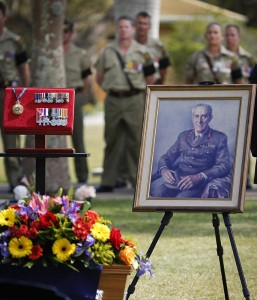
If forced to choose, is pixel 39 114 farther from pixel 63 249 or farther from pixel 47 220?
pixel 63 249

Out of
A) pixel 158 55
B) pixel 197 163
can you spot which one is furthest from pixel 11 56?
pixel 197 163

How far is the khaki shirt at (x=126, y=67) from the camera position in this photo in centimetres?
1612

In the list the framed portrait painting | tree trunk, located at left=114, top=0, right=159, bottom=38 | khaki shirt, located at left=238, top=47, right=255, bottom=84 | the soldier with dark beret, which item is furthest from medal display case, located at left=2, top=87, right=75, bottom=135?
tree trunk, located at left=114, top=0, right=159, bottom=38

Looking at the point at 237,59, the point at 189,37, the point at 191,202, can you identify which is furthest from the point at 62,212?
the point at 189,37

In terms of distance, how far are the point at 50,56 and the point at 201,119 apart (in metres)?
7.16

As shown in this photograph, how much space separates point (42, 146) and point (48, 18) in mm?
6699

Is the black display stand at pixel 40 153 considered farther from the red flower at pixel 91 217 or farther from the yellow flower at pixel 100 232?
the yellow flower at pixel 100 232

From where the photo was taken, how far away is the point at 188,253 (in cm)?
1046

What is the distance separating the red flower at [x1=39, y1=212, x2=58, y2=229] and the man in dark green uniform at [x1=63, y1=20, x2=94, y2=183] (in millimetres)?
10209

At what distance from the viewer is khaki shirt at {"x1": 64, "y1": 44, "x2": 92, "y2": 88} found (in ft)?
54.3

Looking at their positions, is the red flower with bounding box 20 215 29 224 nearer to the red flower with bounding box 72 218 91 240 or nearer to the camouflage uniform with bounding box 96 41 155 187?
the red flower with bounding box 72 218 91 240

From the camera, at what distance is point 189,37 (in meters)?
42.1

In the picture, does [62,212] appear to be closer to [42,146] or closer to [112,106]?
[42,146]

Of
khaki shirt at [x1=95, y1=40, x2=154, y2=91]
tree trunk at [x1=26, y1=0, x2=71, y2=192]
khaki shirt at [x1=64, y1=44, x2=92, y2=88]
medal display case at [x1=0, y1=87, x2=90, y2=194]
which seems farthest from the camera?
khaki shirt at [x1=64, y1=44, x2=92, y2=88]
